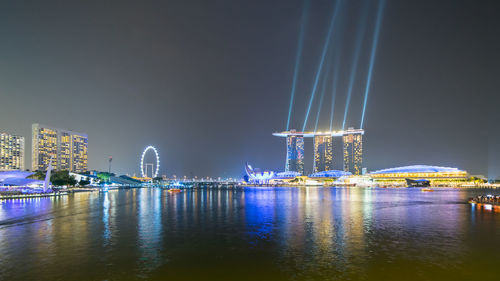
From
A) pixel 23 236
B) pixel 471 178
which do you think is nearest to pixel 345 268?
pixel 23 236

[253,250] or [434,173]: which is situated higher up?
[253,250]

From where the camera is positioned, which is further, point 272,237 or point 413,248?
point 272,237

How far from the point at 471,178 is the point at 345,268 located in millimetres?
215647

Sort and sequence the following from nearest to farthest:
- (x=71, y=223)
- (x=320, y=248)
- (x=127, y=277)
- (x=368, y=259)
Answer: (x=127, y=277), (x=368, y=259), (x=320, y=248), (x=71, y=223)

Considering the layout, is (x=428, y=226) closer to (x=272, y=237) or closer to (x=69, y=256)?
(x=272, y=237)

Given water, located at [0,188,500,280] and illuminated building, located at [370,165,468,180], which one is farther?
illuminated building, located at [370,165,468,180]

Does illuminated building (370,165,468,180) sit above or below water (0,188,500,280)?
below

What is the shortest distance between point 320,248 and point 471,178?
212 m

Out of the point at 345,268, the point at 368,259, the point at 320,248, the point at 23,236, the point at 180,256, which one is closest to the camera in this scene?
the point at 345,268

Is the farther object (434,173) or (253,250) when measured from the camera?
(434,173)

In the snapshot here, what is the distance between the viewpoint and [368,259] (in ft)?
63.9

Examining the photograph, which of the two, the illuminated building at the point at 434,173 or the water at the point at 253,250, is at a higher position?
the water at the point at 253,250

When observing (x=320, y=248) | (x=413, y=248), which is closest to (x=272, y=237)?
(x=320, y=248)

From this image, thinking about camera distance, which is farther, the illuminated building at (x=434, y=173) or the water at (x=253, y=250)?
the illuminated building at (x=434, y=173)
